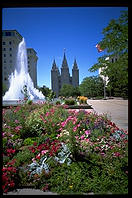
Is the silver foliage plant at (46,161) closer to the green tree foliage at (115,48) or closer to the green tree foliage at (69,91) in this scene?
the green tree foliage at (115,48)

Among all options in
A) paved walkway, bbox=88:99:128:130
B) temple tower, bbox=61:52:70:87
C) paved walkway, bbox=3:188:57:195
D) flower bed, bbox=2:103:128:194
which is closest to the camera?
paved walkway, bbox=3:188:57:195

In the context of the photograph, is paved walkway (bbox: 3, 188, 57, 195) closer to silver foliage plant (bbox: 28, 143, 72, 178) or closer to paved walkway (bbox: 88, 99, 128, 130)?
silver foliage plant (bbox: 28, 143, 72, 178)

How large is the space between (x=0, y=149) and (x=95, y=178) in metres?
1.56

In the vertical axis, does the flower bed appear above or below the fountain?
below

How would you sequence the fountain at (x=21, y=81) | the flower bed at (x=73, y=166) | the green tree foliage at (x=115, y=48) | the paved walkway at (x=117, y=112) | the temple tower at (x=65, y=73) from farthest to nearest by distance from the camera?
the temple tower at (x=65, y=73)
the fountain at (x=21, y=81)
the paved walkway at (x=117, y=112)
the green tree foliage at (x=115, y=48)
the flower bed at (x=73, y=166)

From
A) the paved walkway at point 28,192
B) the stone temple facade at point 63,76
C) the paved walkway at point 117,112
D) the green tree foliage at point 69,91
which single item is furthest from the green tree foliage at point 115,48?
the green tree foliage at point 69,91

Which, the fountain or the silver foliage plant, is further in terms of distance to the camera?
the fountain

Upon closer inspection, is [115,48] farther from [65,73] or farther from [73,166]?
[65,73]

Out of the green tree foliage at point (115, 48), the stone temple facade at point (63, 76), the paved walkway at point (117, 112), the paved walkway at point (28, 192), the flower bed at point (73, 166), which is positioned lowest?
the paved walkway at point (28, 192)

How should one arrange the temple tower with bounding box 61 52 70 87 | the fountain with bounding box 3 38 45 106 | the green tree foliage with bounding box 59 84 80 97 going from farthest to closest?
the green tree foliage with bounding box 59 84 80 97 < the temple tower with bounding box 61 52 70 87 < the fountain with bounding box 3 38 45 106

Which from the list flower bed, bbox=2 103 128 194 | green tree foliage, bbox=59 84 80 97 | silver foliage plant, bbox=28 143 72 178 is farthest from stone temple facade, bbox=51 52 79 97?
silver foliage plant, bbox=28 143 72 178

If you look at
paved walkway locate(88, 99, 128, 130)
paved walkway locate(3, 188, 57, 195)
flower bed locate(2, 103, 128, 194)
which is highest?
paved walkway locate(88, 99, 128, 130)

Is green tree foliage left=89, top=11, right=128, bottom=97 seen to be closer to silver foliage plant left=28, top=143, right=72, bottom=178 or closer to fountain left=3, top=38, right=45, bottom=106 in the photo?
silver foliage plant left=28, top=143, right=72, bottom=178
